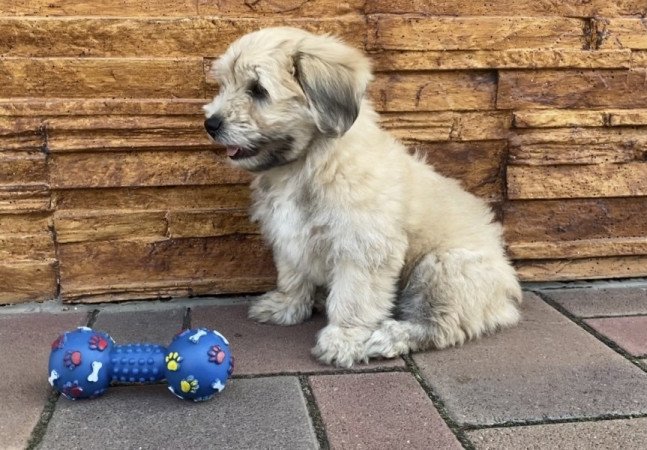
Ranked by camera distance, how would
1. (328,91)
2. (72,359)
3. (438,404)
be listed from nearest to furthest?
(72,359), (438,404), (328,91)

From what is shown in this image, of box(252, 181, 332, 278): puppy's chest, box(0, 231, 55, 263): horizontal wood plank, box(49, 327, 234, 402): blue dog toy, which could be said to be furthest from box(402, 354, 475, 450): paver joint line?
box(0, 231, 55, 263): horizontal wood plank

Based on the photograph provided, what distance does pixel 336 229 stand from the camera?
10.1ft

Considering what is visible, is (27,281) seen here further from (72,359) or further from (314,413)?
(314,413)

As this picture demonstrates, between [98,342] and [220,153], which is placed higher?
[220,153]

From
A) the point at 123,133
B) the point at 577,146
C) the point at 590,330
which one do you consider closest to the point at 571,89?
the point at 577,146

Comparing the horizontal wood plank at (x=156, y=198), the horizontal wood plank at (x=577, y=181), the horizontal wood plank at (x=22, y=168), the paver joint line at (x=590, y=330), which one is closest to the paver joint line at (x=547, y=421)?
the paver joint line at (x=590, y=330)

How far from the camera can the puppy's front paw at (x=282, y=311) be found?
3641 millimetres

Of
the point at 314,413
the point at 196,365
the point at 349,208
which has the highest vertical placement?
the point at 349,208

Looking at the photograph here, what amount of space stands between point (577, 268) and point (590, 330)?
785mm

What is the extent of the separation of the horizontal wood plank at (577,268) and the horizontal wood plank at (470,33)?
4.47 ft

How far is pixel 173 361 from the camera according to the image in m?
2.56

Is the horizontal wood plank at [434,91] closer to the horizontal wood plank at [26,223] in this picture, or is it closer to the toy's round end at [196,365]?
the toy's round end at [196,365]

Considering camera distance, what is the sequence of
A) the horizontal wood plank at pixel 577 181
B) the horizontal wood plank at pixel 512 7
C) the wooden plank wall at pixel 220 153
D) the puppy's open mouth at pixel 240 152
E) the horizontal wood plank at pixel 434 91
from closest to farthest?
the puppy's open mouth at pixel 240 152 < the wooden plank wall at pixel 220 153 < the horizontal wood plank at pixel 512 7 < the horizontal wood plank at pixel 434 91 < the horizontal wood plank at pixel 577 181

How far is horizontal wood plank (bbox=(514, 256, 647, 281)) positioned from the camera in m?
4.22
